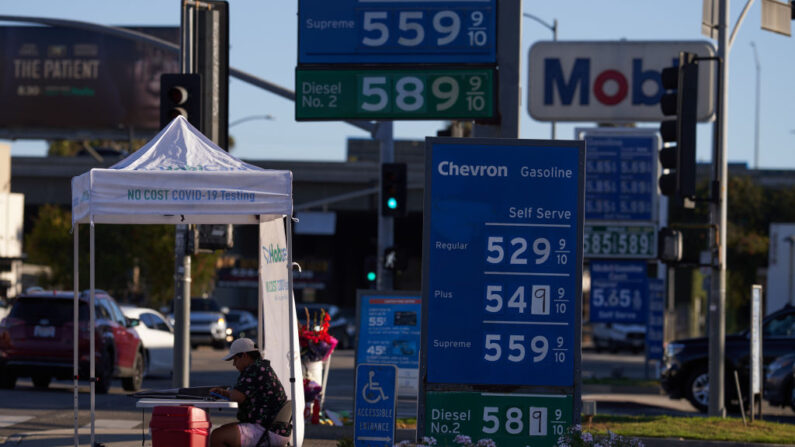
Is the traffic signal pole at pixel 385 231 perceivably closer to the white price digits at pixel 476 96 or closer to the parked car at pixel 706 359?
the parked car at pixel 706 359

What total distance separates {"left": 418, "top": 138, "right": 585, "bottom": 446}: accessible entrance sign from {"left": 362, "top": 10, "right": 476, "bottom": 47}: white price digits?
3013mm

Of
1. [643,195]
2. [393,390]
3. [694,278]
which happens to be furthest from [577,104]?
[694,278]

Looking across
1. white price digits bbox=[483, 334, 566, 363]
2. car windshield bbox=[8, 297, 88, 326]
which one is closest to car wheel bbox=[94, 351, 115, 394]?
car windshield bbox=[8, 297, 88, 326]

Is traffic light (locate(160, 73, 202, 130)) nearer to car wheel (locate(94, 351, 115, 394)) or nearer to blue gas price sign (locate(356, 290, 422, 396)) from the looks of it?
blue gas price sign (locate(356, 290, 422, 396))

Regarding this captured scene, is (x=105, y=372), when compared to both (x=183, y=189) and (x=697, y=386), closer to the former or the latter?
(x=697, y=386)

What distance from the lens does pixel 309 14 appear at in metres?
14.4

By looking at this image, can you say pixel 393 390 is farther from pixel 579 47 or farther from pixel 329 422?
pixel 579 47

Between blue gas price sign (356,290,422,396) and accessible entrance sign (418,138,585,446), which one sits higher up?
accessible entrance sign (418,138,585,446)

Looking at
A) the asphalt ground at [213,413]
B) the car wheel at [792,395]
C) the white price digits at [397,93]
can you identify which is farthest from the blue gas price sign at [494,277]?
the car wheel at [792,395]

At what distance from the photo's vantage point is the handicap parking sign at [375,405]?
13.5 m

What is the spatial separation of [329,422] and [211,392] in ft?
17.9

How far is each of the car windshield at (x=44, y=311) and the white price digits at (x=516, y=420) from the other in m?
12.8

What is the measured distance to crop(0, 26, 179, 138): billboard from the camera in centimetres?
6378

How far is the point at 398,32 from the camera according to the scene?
1398 centimetres
